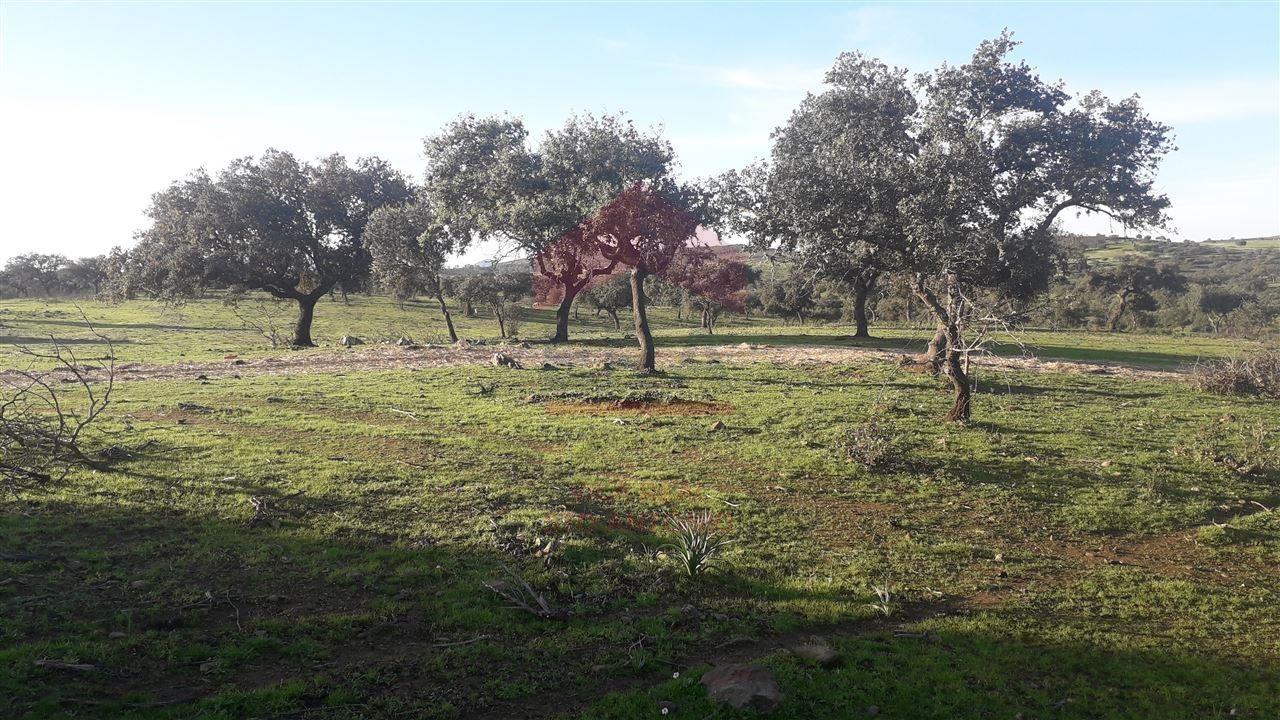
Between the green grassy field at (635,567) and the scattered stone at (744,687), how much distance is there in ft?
0.53

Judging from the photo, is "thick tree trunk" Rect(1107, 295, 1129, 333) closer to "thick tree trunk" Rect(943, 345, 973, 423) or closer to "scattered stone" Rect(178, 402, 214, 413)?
"thick tree trunk" Rect(943, 345, 973, 423)

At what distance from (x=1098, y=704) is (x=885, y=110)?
23054 mm

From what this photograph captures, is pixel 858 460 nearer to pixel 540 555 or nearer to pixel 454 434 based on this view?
pixel 540 555

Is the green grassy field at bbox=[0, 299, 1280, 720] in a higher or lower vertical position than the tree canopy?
lower

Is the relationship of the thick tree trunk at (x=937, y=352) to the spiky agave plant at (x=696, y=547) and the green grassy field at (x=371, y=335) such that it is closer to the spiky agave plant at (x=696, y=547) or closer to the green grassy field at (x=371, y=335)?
the green grassy field at (x=371, y=335)

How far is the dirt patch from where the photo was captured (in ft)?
59.1

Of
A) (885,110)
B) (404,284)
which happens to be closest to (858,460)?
(885,110)

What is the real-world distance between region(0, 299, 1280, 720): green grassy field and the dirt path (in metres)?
8.79

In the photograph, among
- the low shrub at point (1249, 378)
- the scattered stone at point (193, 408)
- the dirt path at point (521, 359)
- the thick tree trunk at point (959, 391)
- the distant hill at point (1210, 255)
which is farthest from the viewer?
the distant hill at point (1210, 255)

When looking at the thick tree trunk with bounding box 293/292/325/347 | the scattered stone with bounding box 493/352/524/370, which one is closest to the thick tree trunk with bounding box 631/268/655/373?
the scattered stone with bounding box 493/352/524/370

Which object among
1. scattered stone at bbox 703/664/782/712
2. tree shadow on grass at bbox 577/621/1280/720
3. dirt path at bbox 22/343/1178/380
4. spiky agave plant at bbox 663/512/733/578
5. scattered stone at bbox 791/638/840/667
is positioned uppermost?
dirt path at bbox 22/343/1178/380

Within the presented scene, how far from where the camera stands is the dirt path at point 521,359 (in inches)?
1007

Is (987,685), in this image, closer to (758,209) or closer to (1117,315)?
(758,209)

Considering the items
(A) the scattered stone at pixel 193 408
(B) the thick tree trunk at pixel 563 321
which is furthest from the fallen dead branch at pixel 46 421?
(B) the thick tree trunk at pixel 563 321
